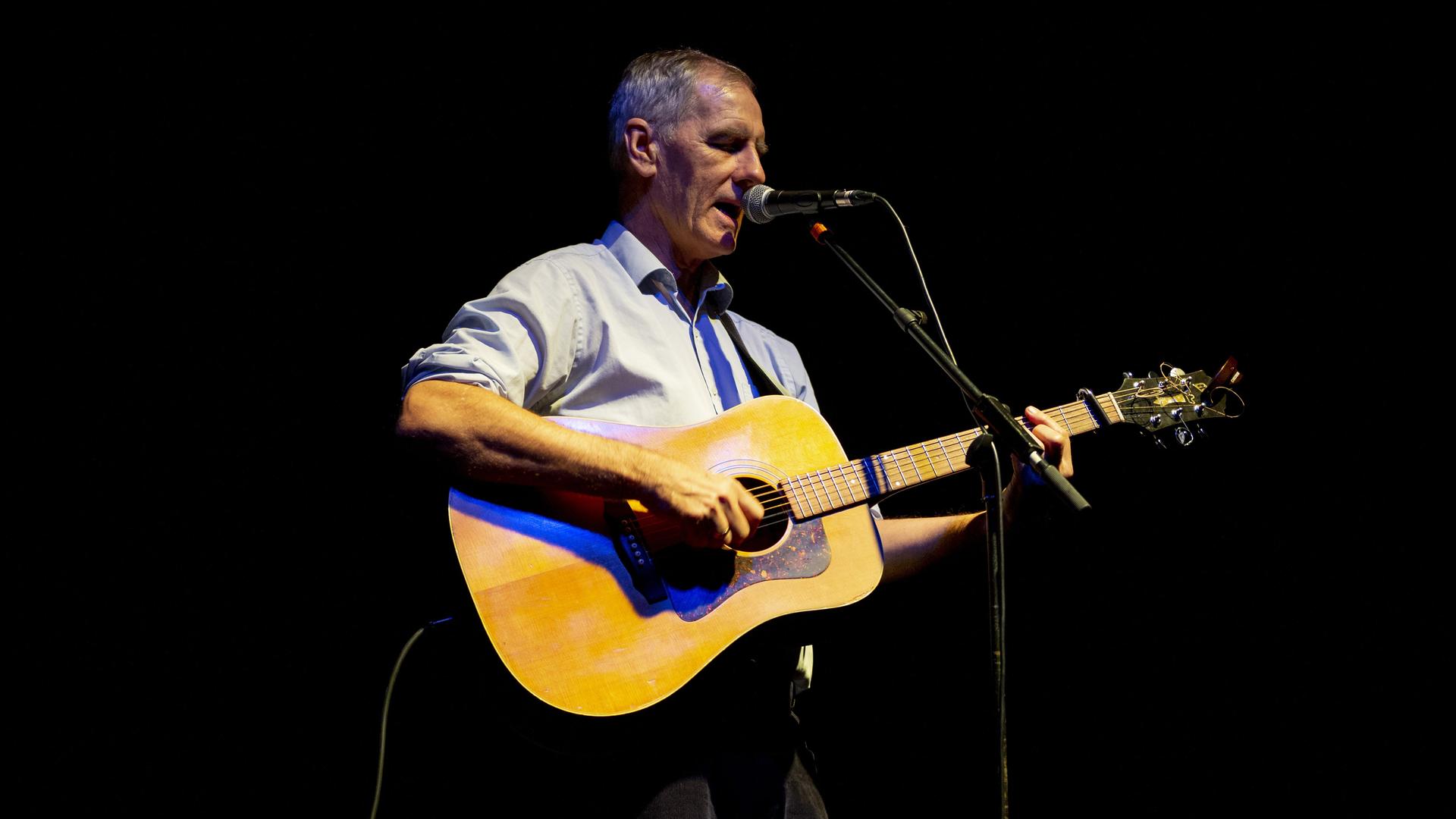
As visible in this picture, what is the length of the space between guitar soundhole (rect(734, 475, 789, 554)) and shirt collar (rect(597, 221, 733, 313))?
688 millimetres

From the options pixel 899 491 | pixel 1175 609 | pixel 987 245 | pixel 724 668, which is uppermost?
pixel 987 245

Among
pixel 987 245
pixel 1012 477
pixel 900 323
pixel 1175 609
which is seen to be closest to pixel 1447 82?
pixel 987 245

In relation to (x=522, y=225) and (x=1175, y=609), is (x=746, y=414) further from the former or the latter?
(x=1175, y=609)

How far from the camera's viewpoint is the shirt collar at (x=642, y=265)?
2500 millimetres

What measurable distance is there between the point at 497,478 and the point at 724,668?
635mm

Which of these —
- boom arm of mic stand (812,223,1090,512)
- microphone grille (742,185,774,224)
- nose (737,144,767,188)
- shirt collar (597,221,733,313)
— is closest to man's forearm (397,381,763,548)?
boom arm of mic stand (812,223,1090,512)

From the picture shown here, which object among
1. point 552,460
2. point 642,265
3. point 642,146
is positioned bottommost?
point 552,460

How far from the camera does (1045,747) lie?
3.04 m

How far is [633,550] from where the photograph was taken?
75.7 inches

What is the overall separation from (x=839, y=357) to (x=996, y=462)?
1875mm

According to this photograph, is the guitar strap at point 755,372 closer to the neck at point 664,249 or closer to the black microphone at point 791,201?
the neck at point 664,249

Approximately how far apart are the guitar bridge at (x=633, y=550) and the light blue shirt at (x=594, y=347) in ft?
1.00

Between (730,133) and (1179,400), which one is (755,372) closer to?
(730,133)

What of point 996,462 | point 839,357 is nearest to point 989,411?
point 996,462
